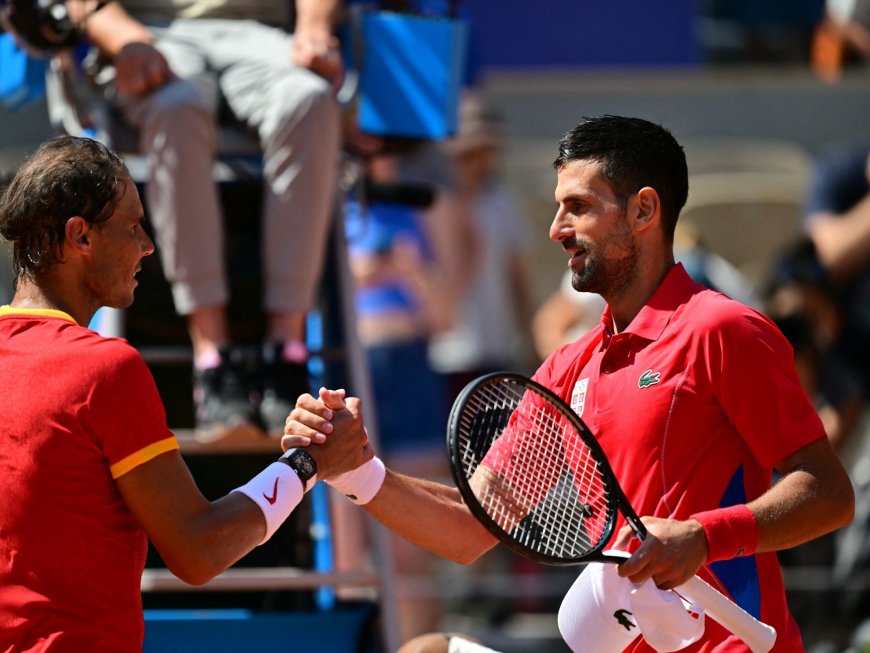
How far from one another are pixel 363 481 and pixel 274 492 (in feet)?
1.04

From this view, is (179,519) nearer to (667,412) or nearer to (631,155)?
(667,412)

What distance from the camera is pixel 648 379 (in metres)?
3.02

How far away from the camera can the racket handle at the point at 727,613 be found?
279cm

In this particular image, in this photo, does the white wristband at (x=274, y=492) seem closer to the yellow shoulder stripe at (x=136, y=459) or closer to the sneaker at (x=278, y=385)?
the yellow shoulder stripe at (x=136, y=459)

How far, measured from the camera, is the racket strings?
9.54 feet

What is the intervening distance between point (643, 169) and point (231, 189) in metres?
2.08

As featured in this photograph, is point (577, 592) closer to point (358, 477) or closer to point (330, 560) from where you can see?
point (358, 477)

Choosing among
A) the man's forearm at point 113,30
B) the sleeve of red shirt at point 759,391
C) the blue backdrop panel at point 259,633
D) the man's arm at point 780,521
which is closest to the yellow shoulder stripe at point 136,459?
the man's arm at point 780,521

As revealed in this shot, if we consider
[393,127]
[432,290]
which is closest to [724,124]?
[432,290]

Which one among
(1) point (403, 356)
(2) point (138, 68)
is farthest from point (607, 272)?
(1) point (403, 356)

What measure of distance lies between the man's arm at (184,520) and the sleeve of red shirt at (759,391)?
91 centimetres

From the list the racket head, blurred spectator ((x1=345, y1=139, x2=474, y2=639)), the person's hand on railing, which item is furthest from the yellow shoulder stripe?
blurred spectator ((x1=345, y1=139, x2=474, y2=639))

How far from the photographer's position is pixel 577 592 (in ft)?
9.49

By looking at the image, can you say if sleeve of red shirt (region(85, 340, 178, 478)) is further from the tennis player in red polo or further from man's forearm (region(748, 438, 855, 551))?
man's forearm (region(748, 438, 855, 551))
